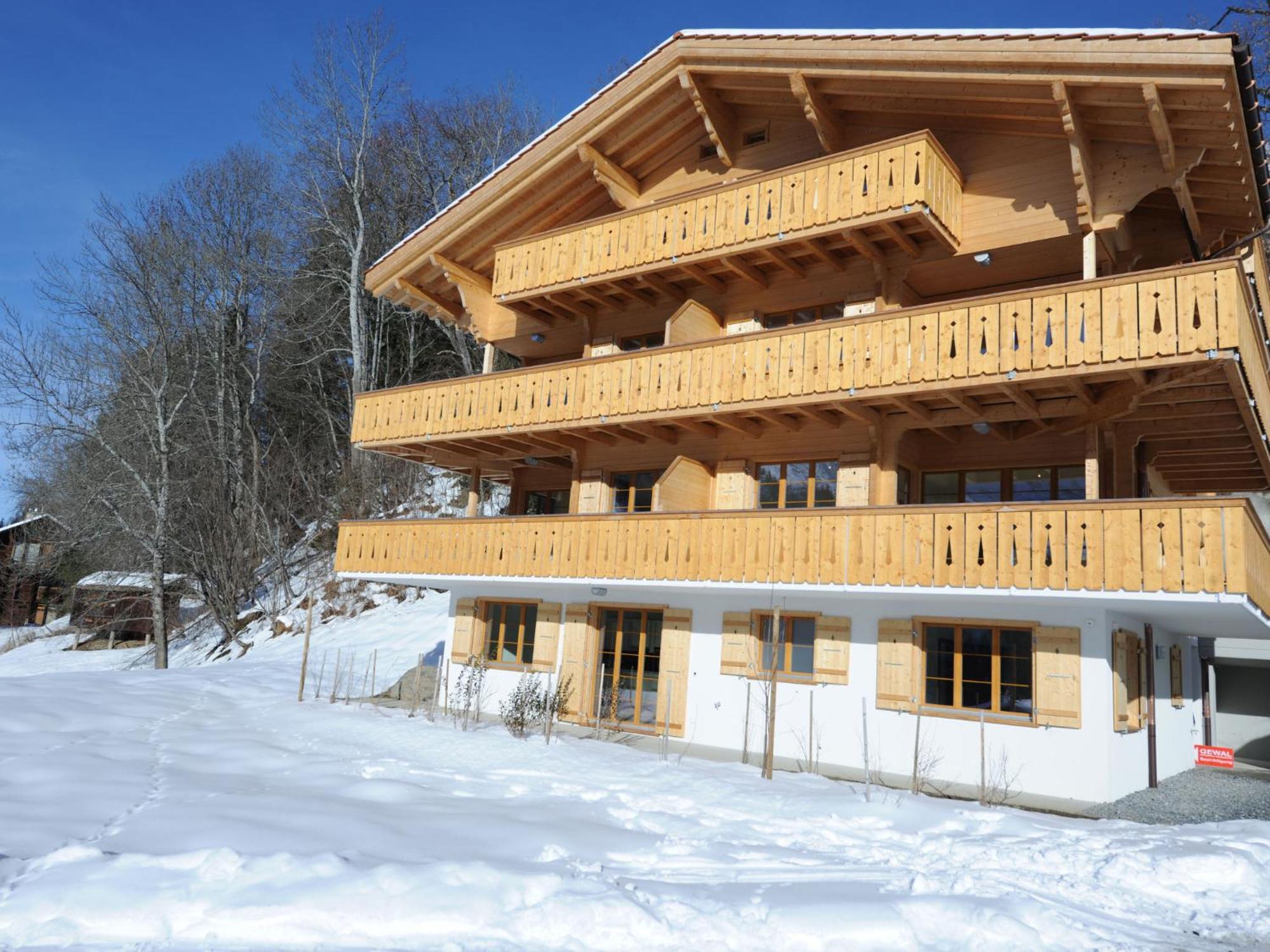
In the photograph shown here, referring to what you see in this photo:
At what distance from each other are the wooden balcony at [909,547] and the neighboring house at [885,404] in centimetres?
5

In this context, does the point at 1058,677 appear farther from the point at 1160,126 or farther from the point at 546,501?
the point at 546,501

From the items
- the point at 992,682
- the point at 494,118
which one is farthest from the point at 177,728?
the point at 494,118

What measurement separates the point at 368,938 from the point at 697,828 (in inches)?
166

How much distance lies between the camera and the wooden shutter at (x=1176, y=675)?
18.5 meters

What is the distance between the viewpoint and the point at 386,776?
1211 centimetres

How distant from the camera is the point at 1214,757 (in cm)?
1355

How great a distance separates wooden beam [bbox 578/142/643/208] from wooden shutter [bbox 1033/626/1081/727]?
11851 millimetres

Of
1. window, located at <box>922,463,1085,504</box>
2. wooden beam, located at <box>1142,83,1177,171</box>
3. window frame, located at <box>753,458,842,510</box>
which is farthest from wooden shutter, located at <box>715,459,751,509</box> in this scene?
wooden beam, located at <box>1142,83,1177,171</box>

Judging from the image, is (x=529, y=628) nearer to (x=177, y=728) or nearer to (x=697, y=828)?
(x=177, y=728)

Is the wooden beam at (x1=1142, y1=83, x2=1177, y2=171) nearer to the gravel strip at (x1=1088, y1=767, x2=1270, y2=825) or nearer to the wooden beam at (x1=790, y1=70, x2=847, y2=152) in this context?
the wooden beam at (x1=790, y1=70, x2=847, y2=152)

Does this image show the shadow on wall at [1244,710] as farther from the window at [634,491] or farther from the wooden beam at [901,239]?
the window at [634,491]

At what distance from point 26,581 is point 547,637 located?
147 feet

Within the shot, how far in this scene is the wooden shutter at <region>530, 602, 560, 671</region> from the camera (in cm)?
1930

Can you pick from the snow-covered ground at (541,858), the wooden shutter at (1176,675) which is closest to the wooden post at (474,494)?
the snow-covered ground at (541,858)
